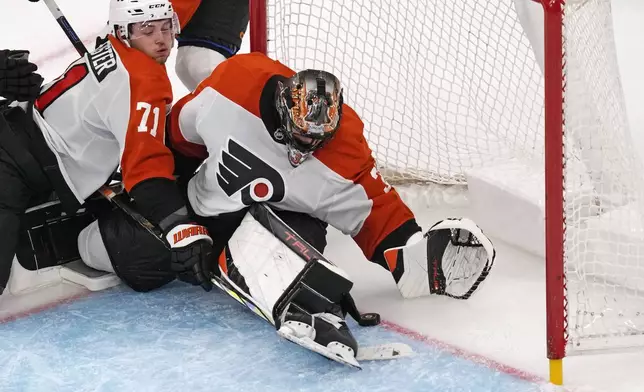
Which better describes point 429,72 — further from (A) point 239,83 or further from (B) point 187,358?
(B) point 187,358

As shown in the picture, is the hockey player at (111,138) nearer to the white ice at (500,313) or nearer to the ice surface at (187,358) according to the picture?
the ice surface at (187,358)

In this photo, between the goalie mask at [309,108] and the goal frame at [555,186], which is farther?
the goalie mask at [309,108]

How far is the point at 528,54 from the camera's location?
305 centimetres

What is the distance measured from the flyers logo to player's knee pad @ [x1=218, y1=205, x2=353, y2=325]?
38 mm

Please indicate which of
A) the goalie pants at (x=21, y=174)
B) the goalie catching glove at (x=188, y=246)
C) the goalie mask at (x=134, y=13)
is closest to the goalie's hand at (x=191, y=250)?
the goalie catching glove at (x=188, y=246)

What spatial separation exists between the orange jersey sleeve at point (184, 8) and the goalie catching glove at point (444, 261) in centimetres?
99

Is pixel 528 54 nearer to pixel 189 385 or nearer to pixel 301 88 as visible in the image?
pixel 301 88

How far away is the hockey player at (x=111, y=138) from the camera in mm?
2654

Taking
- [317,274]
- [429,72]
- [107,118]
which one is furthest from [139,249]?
[429,72]

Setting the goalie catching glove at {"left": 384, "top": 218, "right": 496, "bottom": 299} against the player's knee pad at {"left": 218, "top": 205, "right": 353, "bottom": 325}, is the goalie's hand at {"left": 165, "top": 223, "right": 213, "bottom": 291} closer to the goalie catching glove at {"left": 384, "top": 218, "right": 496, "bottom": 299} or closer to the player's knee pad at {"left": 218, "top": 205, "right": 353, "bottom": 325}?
the player's knee pad at {"left": 218, "top": 205, "right": 353, "bottom": 325}

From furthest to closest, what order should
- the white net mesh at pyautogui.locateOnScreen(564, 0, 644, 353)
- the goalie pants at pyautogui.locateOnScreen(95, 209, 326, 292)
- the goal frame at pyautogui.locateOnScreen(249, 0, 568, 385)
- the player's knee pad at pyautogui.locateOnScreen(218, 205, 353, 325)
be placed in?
the goalie pants at pyautogui.locateOnScreen(95, 209, 326, 292)
the player's knee pad at pyautogui.locateOnScreen(218, 205, 353, 325)
the white net mesh at pyautogui.locateOnScreen(564, 0, 644, 353)
the goal frame at pyautogui.locateOnScreen(249, 0, 568, 385)

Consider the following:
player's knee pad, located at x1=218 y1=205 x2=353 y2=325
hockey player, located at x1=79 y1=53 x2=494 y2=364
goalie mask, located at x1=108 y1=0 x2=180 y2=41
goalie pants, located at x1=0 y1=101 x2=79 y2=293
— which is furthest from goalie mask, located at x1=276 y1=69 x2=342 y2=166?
goalie pants, located at x1=0 y1=101 x2=79 y2=293

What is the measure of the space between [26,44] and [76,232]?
1876mm

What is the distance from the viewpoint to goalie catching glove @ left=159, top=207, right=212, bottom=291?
2607 mm
